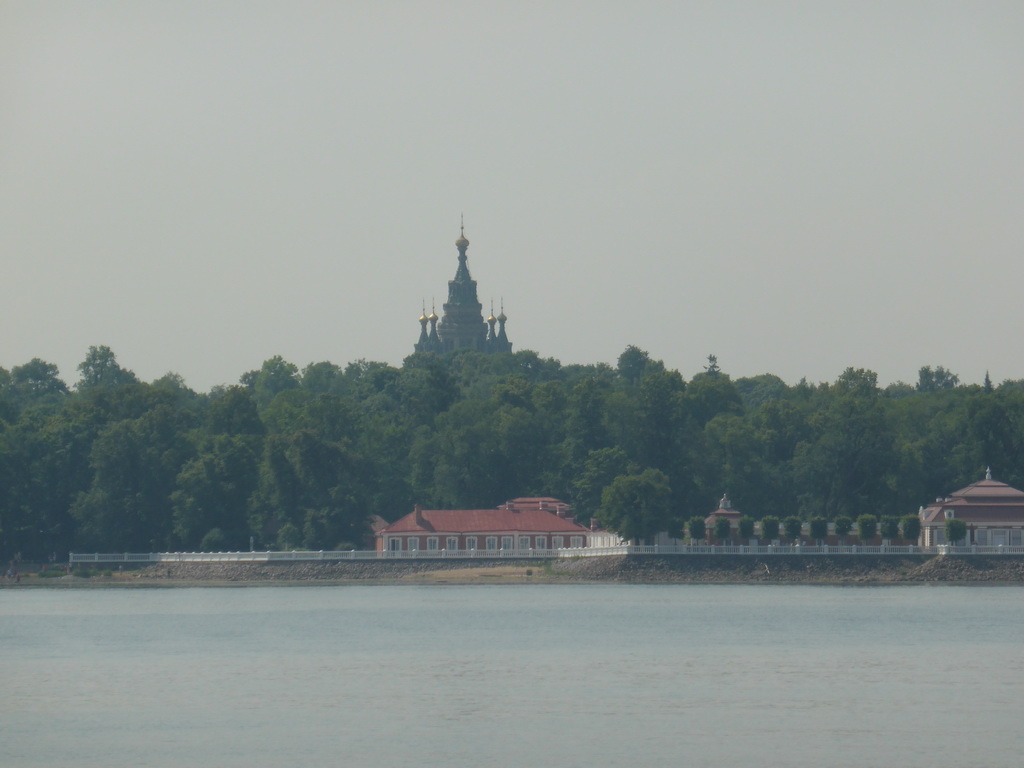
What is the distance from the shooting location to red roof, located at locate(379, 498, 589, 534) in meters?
106

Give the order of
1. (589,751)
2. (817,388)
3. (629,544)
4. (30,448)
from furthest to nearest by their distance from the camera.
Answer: (817,388)
(30,448)
(629,544)
(589,751)

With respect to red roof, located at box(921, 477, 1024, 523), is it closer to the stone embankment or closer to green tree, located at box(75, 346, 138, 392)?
the stone embankment

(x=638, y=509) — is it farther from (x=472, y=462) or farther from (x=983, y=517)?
(x=472, y=462)

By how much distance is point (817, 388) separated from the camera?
138500mm

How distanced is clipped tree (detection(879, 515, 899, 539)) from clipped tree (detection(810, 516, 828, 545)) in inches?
113

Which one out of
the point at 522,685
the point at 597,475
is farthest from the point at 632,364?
the point at 522,685

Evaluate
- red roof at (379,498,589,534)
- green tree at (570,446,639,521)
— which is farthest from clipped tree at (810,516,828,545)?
red roof at (379,498,589,534)

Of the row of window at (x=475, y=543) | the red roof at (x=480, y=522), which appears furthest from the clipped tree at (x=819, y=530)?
the row of window at (x=475, y=543)

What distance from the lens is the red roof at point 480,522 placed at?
10638 centimetres

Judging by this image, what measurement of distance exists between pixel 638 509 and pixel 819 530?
30.9 ft

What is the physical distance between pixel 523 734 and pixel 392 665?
13989 mm

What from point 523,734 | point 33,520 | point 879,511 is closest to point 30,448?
point 33,520

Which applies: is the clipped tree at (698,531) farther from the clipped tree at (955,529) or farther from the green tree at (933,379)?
the green tree at (933,379)

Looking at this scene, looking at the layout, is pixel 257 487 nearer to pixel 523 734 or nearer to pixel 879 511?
pixel 879 511
